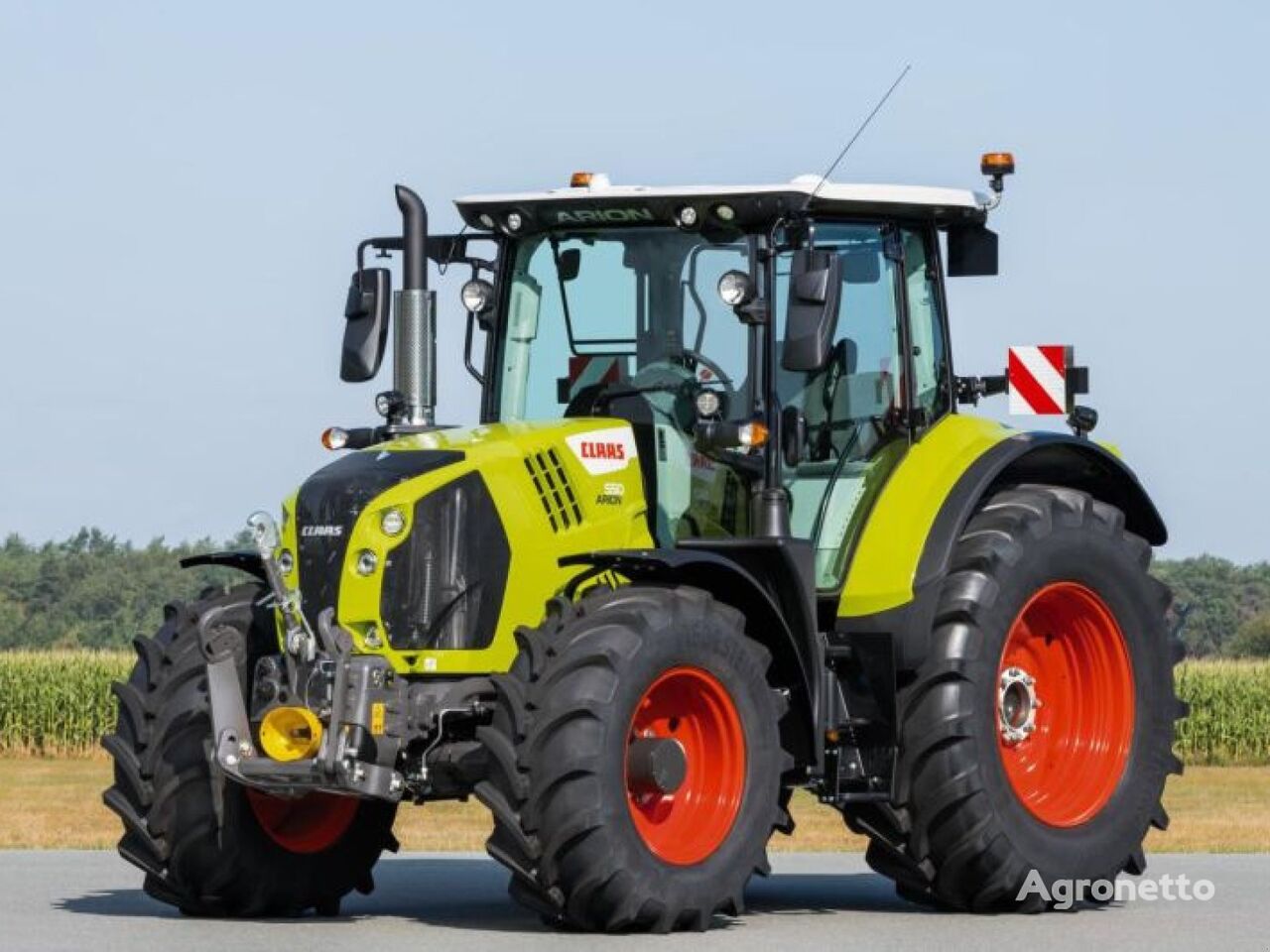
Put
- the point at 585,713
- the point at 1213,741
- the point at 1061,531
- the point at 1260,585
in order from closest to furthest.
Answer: the point at 585,713
the point at 1061,531
the point at 1213,741
the point at 1260,585

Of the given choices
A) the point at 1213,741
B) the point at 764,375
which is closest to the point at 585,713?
the point at 764,375

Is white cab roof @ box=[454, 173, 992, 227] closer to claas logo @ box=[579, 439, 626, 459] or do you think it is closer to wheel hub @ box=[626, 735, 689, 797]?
claas logo @ box=[579, 439, 626, 459]

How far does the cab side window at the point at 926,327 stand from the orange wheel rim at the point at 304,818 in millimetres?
3290

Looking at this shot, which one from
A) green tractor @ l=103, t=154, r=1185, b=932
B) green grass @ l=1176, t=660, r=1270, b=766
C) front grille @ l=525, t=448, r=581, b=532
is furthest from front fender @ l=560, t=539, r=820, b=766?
green grass @ l=1176, t=660, r=1270, b=766

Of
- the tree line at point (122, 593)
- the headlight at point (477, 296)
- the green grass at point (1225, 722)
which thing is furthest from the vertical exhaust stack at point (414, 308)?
the tree line at point (122, 593)

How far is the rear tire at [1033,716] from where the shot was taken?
12000 millimetres

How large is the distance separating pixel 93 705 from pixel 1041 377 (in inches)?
1109

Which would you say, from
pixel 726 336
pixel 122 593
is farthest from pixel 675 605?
pixel 122 593

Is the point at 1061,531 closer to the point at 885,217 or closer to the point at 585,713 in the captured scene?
the point at 885,217

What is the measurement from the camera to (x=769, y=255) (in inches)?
471

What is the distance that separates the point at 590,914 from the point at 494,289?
11.4 ft

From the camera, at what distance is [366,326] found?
12.1 m

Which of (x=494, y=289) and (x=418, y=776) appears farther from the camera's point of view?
(x=494, y=289)

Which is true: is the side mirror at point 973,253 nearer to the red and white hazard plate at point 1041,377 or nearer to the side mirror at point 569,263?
the red and white hazard plate at point 1041,377
